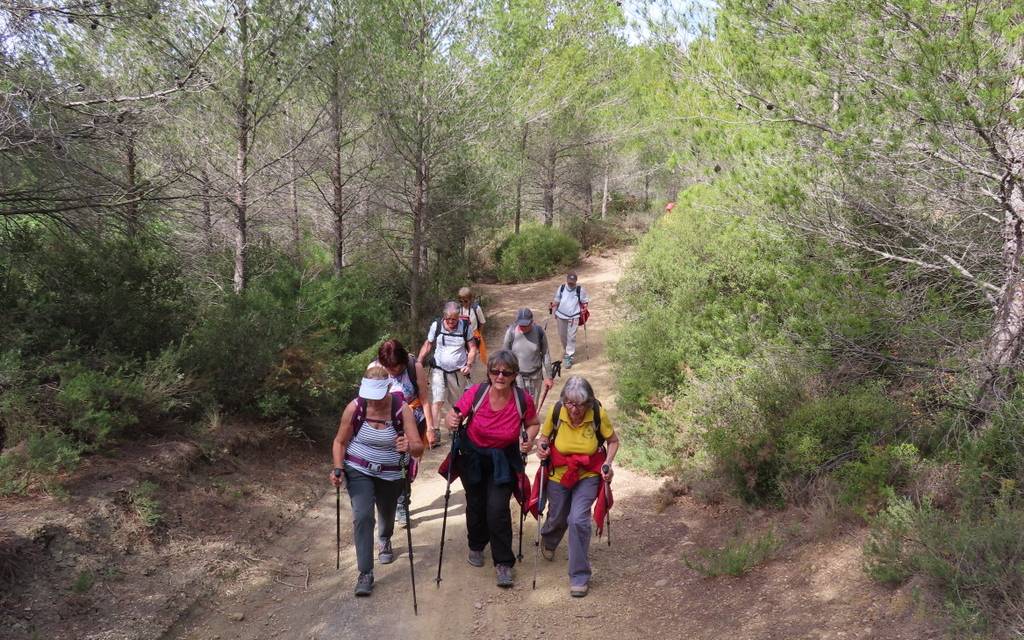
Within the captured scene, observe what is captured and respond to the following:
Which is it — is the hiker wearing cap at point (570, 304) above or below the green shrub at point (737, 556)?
above

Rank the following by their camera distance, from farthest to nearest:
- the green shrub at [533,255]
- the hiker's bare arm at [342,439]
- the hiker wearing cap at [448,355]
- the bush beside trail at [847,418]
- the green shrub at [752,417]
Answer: the green shrub at [533,255]
the hiker wearing cap at [448,355]
the green shrub at [752,417]
the hiker's bare arm at [342,439]
the bush beside trail at [847,418]

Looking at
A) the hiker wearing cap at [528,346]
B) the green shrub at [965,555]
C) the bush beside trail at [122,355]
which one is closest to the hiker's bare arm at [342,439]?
the bush beside trail at [122,355]

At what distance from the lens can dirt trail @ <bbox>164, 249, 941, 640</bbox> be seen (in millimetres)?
4758

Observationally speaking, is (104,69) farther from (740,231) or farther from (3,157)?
(740,231)

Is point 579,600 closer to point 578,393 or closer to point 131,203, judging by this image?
point 578,393

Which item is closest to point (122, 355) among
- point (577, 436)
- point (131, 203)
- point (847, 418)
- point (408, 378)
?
point (131, 203)

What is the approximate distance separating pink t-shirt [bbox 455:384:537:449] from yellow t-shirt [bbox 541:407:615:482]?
22 cm

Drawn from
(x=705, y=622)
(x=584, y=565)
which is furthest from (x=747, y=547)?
(x=584, y=565)

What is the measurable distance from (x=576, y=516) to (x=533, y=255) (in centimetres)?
1820

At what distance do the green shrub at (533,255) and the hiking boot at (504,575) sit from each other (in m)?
17.4

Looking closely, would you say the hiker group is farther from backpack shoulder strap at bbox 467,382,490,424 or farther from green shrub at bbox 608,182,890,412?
green shrub at bbox 608,182,890,412

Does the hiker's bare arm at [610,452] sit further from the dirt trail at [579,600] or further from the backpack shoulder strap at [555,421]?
the dirt trail at [579,600]

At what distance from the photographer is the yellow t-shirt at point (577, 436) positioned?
17.8ft

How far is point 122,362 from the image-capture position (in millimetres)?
7398
